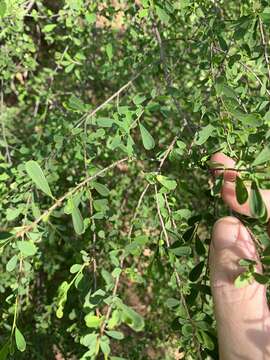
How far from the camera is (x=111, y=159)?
2.39 metres

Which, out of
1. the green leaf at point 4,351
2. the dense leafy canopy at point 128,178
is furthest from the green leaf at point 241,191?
the green leaf at point 4,351

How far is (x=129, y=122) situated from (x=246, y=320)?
537mm

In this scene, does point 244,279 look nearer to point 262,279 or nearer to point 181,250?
point 262,279

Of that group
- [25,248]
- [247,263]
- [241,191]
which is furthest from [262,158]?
[25,248]

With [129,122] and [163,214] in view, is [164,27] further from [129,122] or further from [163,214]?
[163,214]

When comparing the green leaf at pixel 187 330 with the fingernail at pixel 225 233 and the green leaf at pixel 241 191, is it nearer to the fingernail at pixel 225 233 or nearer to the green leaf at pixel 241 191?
the fingernail at pixel 225 233

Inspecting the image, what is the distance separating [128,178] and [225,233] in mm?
1524

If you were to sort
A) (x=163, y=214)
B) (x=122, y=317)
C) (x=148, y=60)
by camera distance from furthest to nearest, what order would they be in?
(x=148, y=60) → (x=163, y=214) → (x=122, y=317)

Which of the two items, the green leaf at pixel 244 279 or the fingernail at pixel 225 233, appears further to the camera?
Answer: the fingernail at pixel 225 233

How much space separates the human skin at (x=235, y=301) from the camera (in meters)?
1.07

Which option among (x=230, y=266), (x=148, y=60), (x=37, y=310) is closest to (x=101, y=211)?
(x=230, y=266)

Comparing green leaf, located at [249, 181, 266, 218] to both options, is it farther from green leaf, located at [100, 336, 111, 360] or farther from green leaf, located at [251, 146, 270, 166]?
green leaf, located at [100, 336, 111, 360]

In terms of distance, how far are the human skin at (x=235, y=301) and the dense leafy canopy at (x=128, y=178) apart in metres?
0.05

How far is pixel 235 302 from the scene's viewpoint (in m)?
1.12
